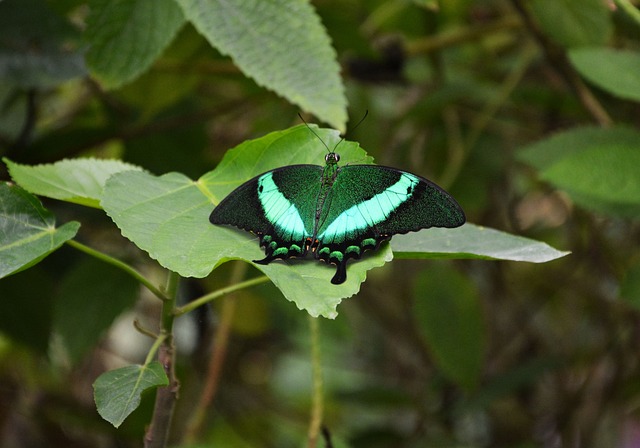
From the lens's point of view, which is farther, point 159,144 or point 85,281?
point 159,144

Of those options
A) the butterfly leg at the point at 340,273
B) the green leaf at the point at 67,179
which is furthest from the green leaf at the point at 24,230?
the butterfly leg at the point at 340,273

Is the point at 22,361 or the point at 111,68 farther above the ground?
the point at 111,68

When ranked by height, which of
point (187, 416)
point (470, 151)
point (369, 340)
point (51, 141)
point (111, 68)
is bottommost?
point (369, 340)

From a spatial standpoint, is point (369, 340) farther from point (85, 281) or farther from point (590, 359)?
point (85, 281)

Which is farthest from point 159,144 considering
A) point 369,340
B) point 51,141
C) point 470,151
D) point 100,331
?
point 369,340

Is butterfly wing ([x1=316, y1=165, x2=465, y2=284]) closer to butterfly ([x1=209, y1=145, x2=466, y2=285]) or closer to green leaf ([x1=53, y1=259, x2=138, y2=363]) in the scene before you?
butterfly ([x1=209, y1=145, x2=466, y2=285])

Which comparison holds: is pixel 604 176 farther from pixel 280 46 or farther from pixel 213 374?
pixel 213 374
